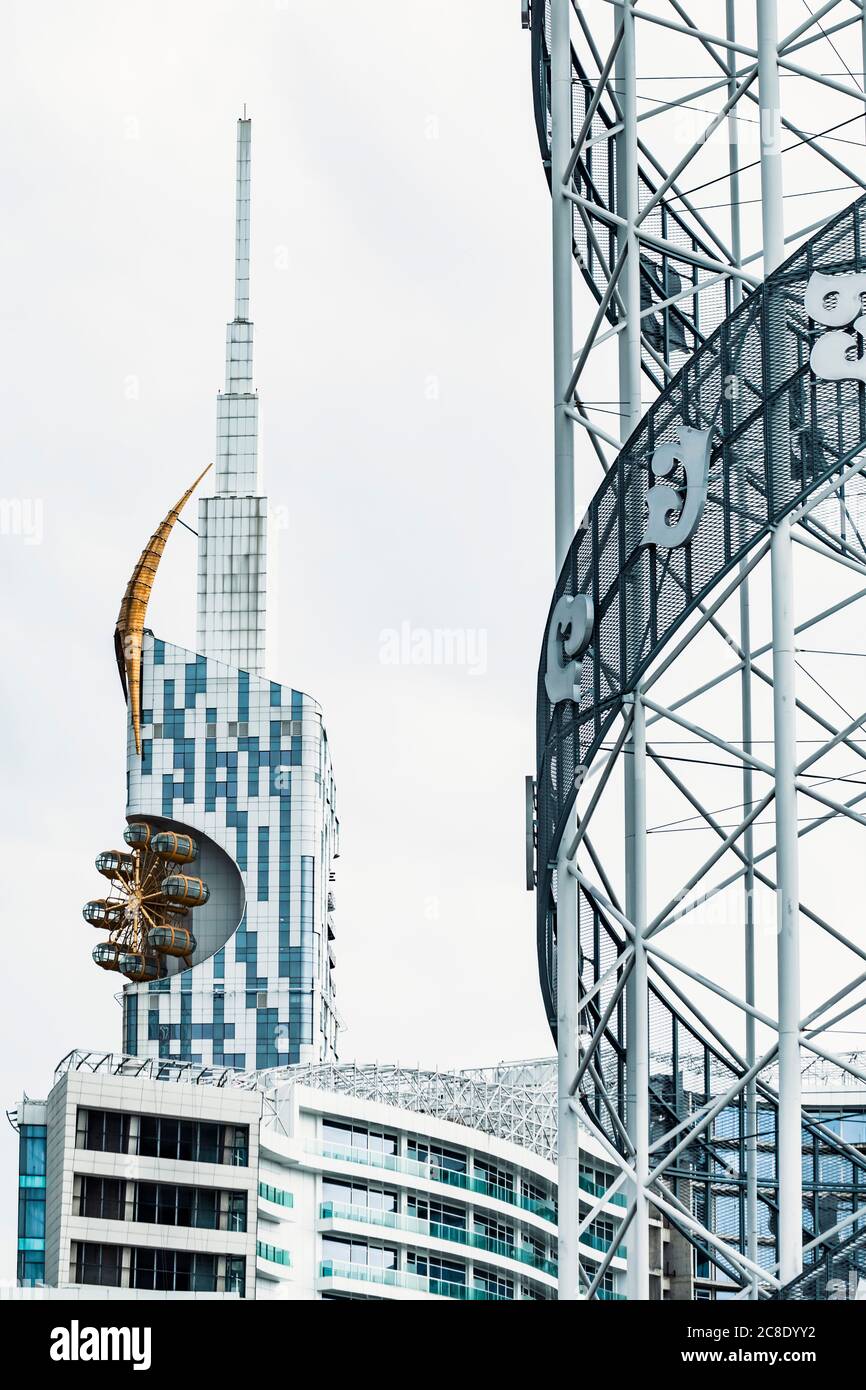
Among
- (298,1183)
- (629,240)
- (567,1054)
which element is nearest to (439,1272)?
(298,1183)

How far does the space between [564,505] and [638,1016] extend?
18.0ft

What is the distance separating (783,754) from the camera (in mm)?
20984

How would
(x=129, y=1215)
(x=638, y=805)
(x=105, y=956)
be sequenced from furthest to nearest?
1. (x=105, y=956)
2. (x=129, y=1215)
3. (x=638, y=805)

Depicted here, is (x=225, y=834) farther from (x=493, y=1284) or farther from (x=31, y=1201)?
(x=31, y=1201)

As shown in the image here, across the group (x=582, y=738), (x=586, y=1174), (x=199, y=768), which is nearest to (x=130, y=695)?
(x=199, y=768)

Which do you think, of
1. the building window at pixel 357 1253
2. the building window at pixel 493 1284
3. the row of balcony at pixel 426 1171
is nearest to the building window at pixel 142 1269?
the building window at pixel 357 1253

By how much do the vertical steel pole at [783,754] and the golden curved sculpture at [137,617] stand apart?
109m

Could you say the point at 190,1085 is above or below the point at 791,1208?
above

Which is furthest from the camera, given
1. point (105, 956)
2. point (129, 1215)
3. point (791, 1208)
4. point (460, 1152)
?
point (105, 956)

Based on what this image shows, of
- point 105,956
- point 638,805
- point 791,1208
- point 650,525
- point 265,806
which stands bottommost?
point 791,1208

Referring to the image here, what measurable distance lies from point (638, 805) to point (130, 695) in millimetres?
107980

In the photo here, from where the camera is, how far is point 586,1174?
324ft
